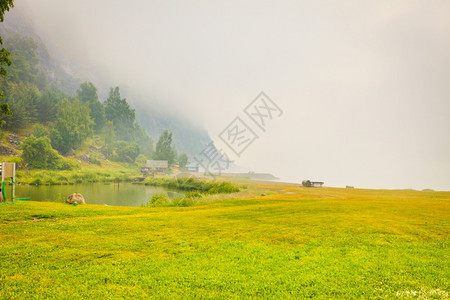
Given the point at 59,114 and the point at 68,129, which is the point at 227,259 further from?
the point at 59,114

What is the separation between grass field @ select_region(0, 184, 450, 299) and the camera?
5547 mm

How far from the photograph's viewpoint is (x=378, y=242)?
919 centimetres

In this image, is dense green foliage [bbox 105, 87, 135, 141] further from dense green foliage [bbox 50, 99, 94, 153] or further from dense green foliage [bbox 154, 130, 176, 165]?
dense green foliage [bbox 50, 99, 94, 153]

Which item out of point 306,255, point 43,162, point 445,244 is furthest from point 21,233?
point 43,162

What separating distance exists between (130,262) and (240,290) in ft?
11.9

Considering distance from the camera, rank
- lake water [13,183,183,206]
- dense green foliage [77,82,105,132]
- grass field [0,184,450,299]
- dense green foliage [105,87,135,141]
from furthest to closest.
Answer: dense green foliage [105,87,135,141]
dense green foliage [77,82,105,132]
lake water [13,183,183,206]
grass field [0,184,450,299]

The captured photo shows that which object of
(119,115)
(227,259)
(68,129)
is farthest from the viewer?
(119,115)

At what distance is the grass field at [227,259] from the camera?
555 cm

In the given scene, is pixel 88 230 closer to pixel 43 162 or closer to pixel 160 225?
pixel 160 225

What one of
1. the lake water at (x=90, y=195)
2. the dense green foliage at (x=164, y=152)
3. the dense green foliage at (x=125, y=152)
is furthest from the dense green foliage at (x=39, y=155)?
the dense green foliage at (x=164, y=152)

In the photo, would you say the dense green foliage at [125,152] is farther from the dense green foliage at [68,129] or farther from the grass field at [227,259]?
the grass field at [227,259]

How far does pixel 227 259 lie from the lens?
7391mm

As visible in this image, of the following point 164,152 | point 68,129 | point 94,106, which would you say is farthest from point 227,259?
point 94,106

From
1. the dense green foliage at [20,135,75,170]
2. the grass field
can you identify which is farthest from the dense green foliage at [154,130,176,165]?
the grass field
